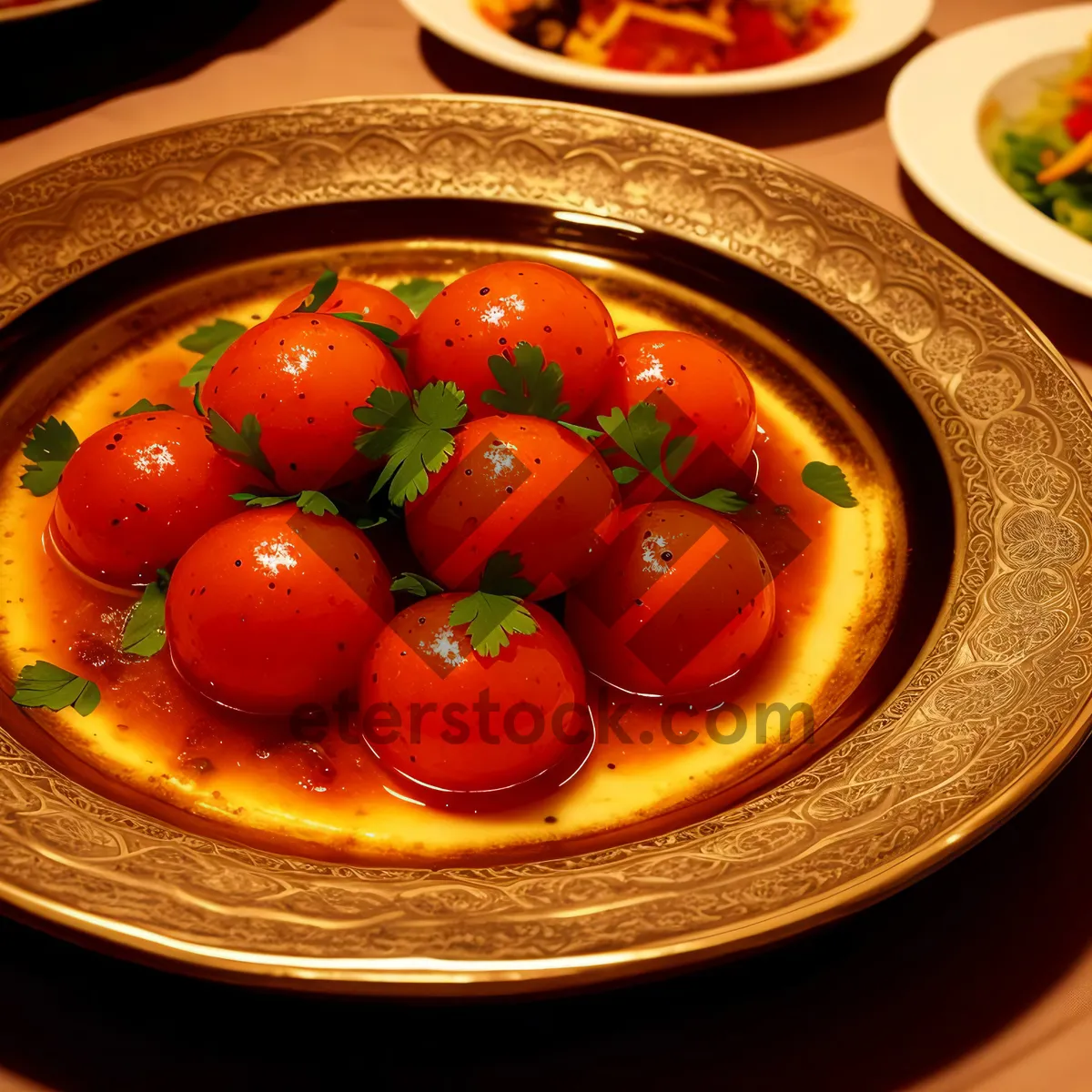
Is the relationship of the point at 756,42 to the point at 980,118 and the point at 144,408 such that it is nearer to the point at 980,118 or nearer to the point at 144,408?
the point at 980,118

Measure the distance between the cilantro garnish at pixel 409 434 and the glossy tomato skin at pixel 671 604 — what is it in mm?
228

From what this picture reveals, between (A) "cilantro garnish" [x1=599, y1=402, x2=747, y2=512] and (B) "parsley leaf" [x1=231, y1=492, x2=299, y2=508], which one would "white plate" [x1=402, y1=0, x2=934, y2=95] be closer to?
(A) "cilantro garnish" [x1=599, y1=402, x2=747, y2=512]

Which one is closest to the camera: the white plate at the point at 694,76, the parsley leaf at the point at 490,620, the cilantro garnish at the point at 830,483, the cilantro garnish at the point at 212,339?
the parsley leaf at the point at 490,620

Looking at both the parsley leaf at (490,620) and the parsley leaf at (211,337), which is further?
the parsley leaf at (211,337)

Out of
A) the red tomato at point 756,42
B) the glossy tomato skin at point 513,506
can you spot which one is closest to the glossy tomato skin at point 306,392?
the glossy tomato skin at point 513,506

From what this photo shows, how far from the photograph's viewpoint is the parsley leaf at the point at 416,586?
111 cm

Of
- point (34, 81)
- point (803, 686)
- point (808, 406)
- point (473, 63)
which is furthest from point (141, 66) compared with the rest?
point (803, 686)

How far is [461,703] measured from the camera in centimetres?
104

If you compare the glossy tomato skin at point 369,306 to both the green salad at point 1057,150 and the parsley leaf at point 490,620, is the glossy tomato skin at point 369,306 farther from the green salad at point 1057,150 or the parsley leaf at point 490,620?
the green salad at point 1057,150

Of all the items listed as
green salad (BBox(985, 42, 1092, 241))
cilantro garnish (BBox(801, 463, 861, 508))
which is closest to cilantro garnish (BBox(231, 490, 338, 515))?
cilantro garnish (BBox(801, 463, 861, 508))

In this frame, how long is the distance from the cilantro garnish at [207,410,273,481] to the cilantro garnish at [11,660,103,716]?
0.31m

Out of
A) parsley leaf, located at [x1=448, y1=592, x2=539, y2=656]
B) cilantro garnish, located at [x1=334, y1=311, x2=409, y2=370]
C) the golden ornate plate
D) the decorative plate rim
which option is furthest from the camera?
the decorative plate rim

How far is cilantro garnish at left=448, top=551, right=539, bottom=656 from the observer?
3.41 ft

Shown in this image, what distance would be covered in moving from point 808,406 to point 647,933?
936 mm
